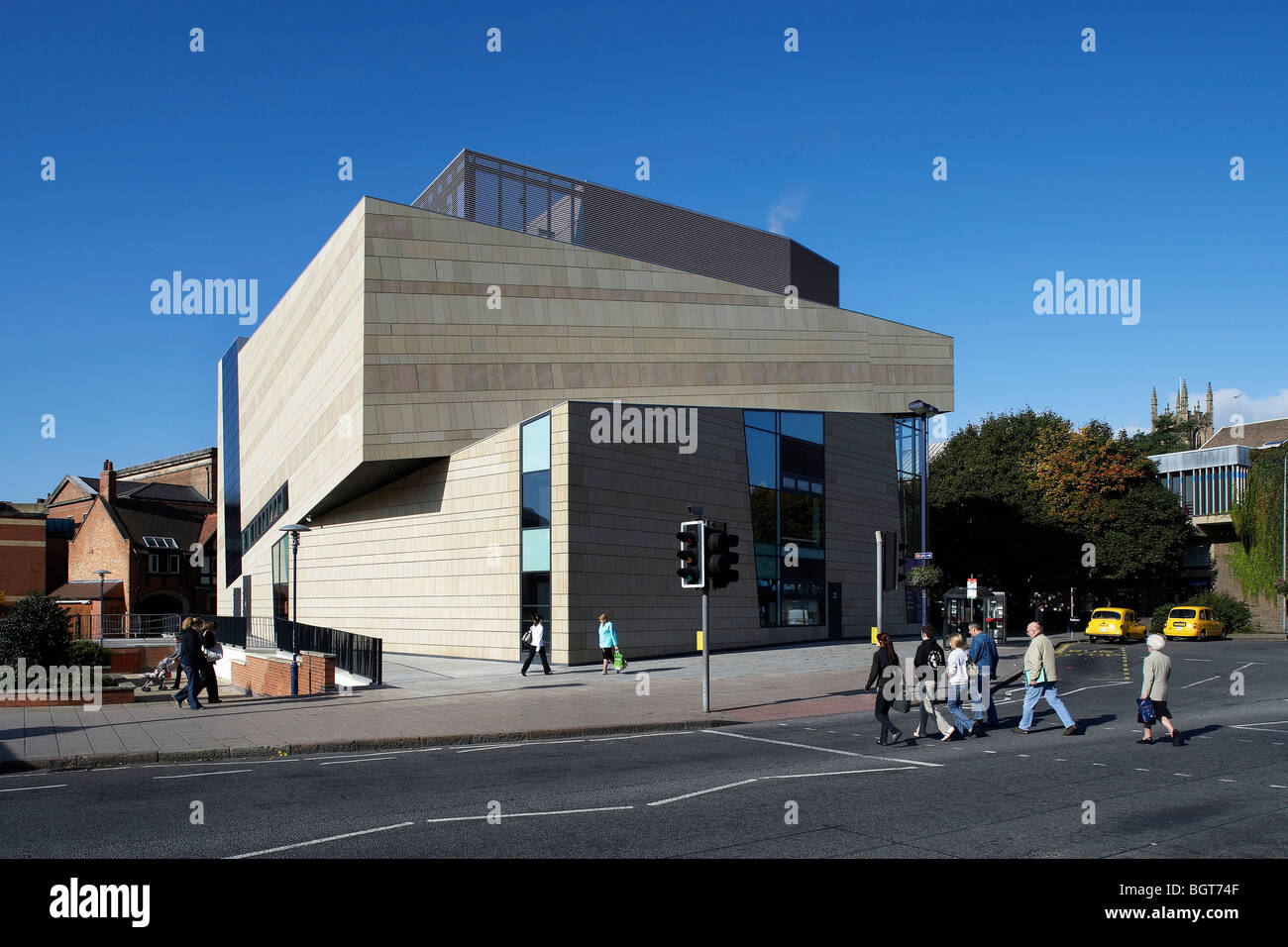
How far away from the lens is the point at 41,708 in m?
18.0

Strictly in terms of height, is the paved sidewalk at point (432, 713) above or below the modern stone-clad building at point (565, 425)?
below

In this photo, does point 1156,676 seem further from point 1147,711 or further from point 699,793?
point 699,793

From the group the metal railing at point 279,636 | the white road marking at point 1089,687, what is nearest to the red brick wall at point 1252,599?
the white road marking at point 1089,687

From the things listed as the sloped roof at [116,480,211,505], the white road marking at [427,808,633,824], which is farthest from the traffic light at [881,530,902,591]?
the sloped roof at [116,480,211,505]

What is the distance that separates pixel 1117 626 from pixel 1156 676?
3052 centimetres

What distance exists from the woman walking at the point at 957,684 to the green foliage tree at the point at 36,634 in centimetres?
1819

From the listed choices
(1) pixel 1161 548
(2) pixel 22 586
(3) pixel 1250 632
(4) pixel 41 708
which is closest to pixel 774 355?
(4) pixel 41 708

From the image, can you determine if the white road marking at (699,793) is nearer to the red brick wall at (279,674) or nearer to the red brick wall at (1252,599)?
the red brick wall at (279,674)

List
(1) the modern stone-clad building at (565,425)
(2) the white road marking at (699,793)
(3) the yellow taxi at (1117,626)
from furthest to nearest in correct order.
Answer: (3) the yellow taxi at (1117,626), (1) the modern stone-clad building at (565,425), (2) the white road marking at (699,793)

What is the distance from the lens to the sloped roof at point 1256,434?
74.0 metres

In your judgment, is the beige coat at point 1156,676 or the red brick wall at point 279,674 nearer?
the beige coat at point 1156,676

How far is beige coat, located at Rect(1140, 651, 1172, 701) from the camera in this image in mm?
13805

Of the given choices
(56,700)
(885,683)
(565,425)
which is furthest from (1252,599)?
(56,700)
